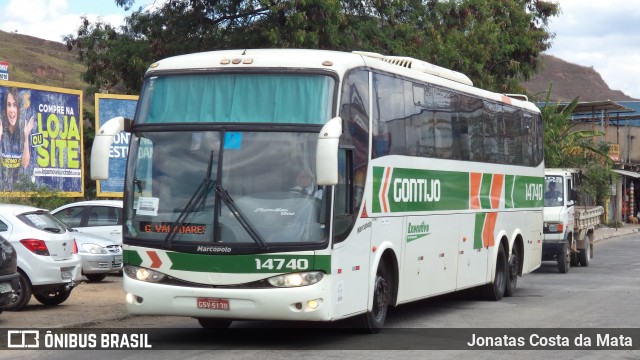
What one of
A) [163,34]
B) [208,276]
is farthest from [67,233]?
[163,34]

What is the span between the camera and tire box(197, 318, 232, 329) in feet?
45.1

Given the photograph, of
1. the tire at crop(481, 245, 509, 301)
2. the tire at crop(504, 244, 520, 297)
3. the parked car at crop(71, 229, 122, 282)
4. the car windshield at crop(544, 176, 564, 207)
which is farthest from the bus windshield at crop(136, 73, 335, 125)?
the car windshield at crop(544, 176, 564, 207)

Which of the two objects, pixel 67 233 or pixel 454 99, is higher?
pixel 454 99

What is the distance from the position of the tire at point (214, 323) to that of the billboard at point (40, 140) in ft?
38.5

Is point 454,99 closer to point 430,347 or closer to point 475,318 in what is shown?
point 475,318

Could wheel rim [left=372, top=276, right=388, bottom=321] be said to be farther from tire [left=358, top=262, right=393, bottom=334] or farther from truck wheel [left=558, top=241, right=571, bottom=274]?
truck wheel [left=558, top=241, right=571, bottom=274]

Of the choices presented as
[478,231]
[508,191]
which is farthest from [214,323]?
[508,191]

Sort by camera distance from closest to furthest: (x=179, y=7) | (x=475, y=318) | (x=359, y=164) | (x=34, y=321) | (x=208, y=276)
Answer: (x=208, y=276) < (x=359, y=164) < (x=34, y=321) < (x=475, y=318) < (x=179, y=7)

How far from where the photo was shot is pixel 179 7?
2927 cm

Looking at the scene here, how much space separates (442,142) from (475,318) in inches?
104

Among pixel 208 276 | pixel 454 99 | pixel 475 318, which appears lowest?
pixel 475 318

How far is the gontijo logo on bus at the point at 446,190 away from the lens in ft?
44.6

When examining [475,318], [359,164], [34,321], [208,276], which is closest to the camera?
[208,276]

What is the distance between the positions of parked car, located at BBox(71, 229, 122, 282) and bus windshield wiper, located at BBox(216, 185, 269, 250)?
29.6 ft
